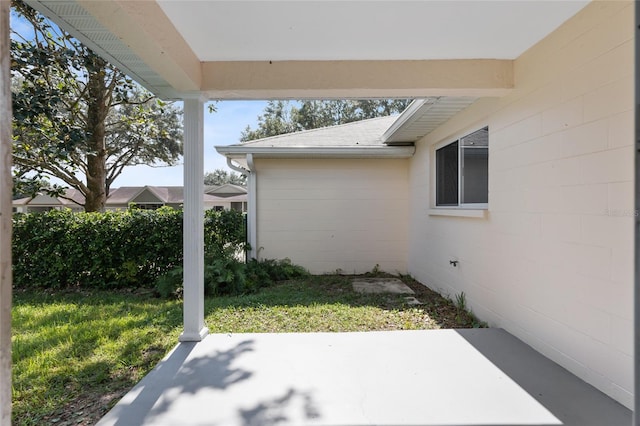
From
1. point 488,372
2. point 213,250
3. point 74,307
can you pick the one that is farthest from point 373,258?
point 74,307

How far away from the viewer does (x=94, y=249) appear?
598cm

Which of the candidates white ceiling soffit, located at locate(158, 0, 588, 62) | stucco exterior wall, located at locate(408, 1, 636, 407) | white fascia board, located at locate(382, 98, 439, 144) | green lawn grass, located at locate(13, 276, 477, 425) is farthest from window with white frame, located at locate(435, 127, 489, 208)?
green lawn grass, located at locate(13, 276, 477, 425)

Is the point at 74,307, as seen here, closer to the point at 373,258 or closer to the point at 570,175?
the point at 373,258

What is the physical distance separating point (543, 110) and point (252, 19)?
9.14 feet

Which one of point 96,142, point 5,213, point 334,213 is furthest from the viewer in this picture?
point 96,142

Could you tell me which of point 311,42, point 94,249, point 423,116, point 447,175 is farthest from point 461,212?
point 94,249

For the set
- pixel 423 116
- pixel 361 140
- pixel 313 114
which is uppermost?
pixel 313 114

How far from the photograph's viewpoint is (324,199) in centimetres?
711

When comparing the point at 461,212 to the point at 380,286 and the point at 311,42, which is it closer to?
the point at 380,286

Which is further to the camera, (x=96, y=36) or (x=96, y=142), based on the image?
(x=96, y=142)

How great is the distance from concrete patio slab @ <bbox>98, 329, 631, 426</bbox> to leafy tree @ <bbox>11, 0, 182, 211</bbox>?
3847 millimetres

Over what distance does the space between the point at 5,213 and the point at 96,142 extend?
333 inches

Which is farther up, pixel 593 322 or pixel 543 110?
pixel 543 110

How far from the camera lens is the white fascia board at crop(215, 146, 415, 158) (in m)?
6.67
